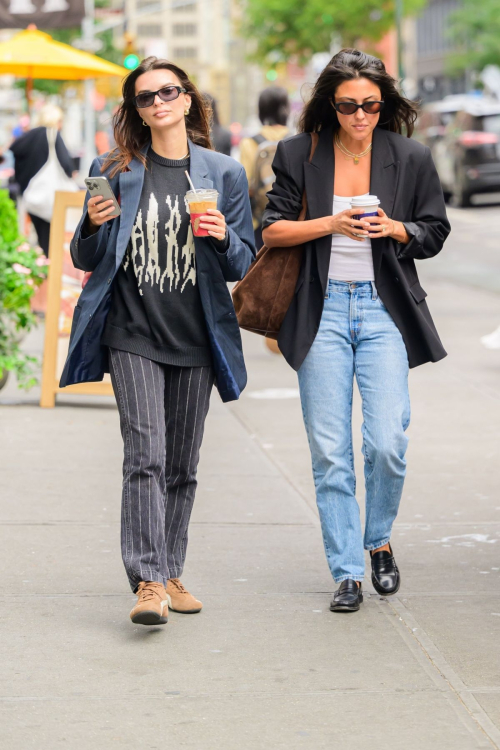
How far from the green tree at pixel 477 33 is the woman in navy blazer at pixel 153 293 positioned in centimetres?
5934

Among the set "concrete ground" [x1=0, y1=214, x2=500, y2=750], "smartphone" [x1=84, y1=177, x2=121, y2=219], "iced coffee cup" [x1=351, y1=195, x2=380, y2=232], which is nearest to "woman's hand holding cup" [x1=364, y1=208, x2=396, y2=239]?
"iced coffee cup" [x1=351, y1=195, x2=380, y2=232]

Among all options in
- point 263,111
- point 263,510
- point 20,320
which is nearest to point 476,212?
point 263,111

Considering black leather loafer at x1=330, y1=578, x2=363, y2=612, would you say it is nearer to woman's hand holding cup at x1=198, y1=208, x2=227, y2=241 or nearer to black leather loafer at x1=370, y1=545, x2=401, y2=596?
black leather loafer at x1=370, y1=545, x2=401, y2=596

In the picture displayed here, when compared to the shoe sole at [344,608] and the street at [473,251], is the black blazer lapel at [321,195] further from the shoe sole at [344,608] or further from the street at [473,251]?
the street at [473,251]

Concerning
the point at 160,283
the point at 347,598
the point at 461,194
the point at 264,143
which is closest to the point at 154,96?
the point at 160,283

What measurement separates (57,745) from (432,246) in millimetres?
2116

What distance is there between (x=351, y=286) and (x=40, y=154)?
8861 mm

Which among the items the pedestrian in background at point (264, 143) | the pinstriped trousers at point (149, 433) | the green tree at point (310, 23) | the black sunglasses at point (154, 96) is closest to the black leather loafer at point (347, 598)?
the pinstriped trousers at point (149, 433)

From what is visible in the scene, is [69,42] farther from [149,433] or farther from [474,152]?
[149,433]

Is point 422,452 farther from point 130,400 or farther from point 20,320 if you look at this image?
point 130,400

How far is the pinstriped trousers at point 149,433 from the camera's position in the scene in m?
4.41

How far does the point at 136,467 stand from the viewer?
4406mm

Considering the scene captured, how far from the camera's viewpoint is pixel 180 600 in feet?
15.3

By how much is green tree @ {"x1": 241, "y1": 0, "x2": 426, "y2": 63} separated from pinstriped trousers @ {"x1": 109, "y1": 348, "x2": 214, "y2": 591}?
179ft
